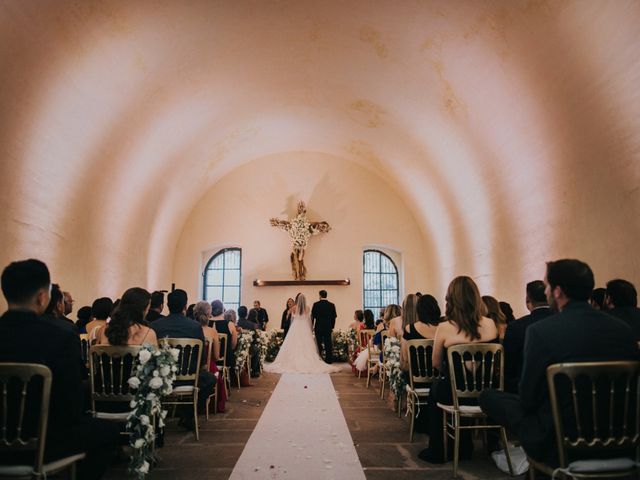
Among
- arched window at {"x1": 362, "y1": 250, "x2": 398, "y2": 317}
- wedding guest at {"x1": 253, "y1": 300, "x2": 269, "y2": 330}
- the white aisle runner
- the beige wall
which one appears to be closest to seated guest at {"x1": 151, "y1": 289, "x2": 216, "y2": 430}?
the white aisle runner

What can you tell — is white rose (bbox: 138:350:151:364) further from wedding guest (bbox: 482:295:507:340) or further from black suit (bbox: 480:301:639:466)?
wedding guest (bbox: 482:295:507:340)

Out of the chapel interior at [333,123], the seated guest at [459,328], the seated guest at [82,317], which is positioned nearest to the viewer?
the seated guest at [459,328]

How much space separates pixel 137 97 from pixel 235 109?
2.87m

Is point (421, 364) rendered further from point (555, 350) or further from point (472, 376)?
point (555, 350)

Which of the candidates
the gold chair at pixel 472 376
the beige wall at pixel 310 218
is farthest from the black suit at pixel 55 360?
the beige wall at pixel 310 218

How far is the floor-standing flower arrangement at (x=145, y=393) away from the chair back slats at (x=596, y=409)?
2178mm

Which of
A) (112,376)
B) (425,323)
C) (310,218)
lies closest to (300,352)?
(310,218)

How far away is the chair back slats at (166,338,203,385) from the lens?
13.4 ft

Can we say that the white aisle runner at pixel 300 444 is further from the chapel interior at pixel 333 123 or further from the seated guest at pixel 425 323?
the seated guest at pixel 425 323

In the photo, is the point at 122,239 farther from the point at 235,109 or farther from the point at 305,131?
the point at 305,131

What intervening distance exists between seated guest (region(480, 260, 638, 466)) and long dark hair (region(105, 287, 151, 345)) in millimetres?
2518

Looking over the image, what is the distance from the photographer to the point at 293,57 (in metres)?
8.38

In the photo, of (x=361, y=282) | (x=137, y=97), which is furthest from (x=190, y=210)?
(x=137, y=97)

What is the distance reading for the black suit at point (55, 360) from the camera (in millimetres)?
2072
